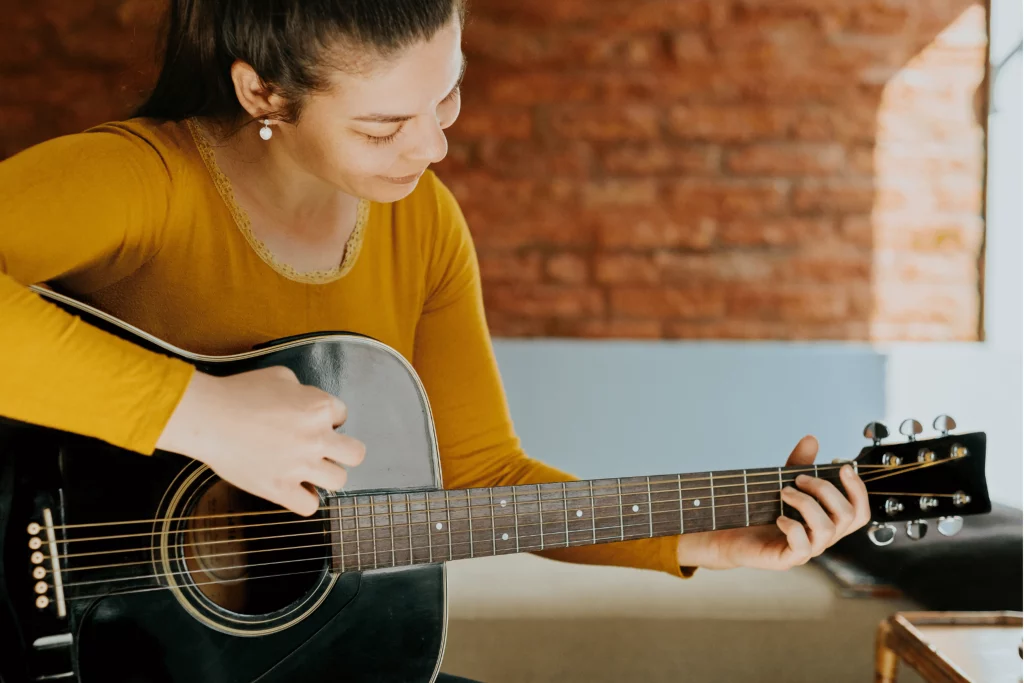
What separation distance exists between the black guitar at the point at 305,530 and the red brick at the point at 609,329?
0.29 meters

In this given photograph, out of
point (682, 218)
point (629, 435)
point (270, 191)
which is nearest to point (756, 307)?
point (682, 218)

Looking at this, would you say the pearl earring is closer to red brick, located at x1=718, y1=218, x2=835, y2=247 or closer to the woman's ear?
the woman's ear

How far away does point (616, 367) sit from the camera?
118 cm

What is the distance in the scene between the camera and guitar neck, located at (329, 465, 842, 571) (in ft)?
2.82

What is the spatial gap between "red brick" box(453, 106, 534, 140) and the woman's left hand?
589mm

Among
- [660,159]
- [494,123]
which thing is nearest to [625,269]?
[660,159]

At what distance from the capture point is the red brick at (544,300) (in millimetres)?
1169

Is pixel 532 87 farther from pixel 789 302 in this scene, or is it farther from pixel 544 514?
pixel 544 514

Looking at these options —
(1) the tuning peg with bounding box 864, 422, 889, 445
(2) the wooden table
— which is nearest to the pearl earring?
(1) the tuning peg with bounding box 864, 422, 889, 445

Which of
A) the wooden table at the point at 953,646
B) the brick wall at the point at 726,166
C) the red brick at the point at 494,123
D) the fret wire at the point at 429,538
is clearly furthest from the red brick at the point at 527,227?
the wooden table at the point at 953,646

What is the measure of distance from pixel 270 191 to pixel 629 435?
60cm

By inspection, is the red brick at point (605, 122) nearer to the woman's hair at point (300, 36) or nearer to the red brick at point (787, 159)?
the red brick at point (787, 159)

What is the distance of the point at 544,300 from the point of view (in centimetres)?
118

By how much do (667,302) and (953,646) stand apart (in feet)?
2.11
